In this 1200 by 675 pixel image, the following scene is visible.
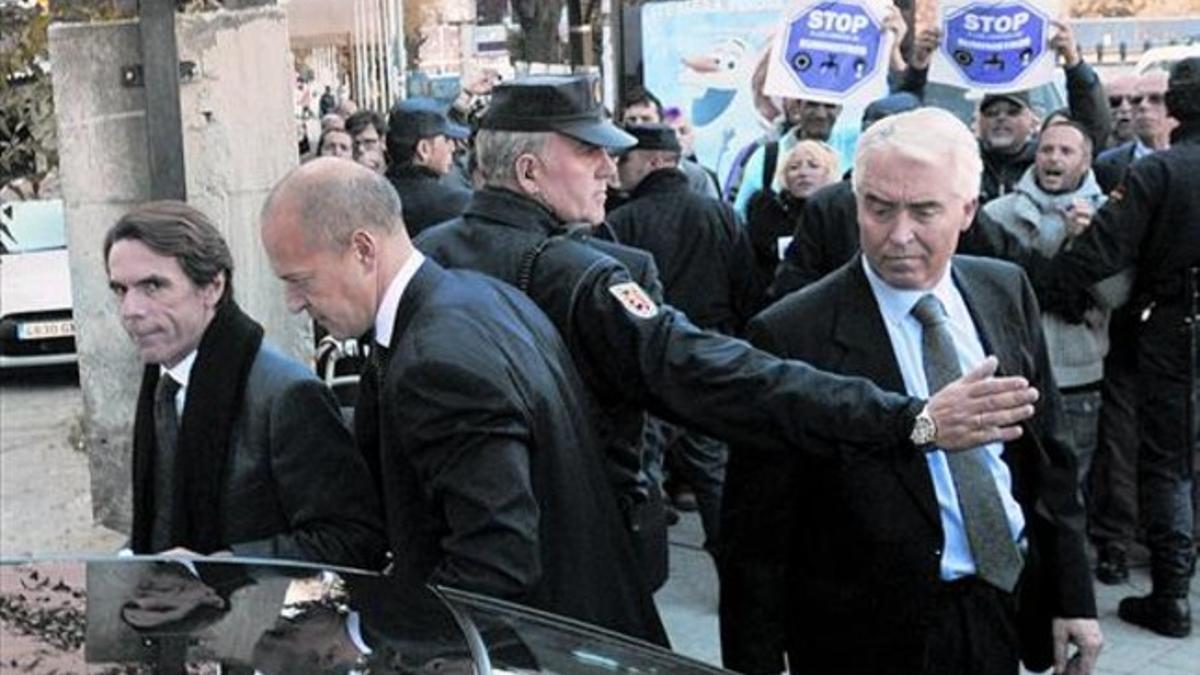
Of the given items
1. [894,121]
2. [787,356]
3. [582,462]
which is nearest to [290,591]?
[582,462]

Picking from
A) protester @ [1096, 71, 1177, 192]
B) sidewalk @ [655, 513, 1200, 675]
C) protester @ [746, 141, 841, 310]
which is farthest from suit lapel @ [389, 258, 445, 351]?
protester @ [1096, 71, 1177, 192]

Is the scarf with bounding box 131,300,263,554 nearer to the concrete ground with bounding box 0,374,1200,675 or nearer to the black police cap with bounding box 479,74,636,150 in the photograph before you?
the black police cap with bounding box 479,74,636,150

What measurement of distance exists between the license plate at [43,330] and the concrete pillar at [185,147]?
6.27 m

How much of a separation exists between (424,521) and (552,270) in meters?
0.80

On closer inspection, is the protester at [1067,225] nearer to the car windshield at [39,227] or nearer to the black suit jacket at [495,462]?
the black suit jacket at [495,462]

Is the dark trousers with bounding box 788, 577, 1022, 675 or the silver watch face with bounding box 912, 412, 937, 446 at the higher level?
the silver watch face with bounding box 912, 412, 937, 446

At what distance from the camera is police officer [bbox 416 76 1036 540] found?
2799 mm

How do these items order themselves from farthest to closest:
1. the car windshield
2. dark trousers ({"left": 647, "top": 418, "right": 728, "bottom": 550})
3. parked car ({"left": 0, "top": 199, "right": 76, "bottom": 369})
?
1. the car windshield
2. parked car ({"left": 0, "top": 199, "right": 76, "bottom": 369})
3. dark trousers ({"left": 647, "top": 418, "right": 728, "bottom": 550})

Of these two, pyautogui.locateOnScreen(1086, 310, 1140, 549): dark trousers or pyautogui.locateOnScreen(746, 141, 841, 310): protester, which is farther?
pyautogui.locateOnScreen(746, 141, 841, 310): protester

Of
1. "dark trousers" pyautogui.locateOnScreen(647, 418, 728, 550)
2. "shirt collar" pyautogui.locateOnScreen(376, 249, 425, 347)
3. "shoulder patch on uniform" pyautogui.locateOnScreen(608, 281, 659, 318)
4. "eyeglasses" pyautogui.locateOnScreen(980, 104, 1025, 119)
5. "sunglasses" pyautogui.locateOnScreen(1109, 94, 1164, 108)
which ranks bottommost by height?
"dark trousers" pyautogui.locateOnScreen(647, 418, 728, 550)

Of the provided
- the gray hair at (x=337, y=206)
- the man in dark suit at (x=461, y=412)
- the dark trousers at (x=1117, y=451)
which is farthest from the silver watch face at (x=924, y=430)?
the dark trousers at (x=1117, y=451)

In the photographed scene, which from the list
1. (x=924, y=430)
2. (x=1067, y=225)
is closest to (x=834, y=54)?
(x=1067, y=225)

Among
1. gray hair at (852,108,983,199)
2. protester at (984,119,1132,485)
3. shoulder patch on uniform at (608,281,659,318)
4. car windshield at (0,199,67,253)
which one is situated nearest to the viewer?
gray hair at (852,108,983,199)

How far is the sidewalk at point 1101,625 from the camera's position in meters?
5.45
